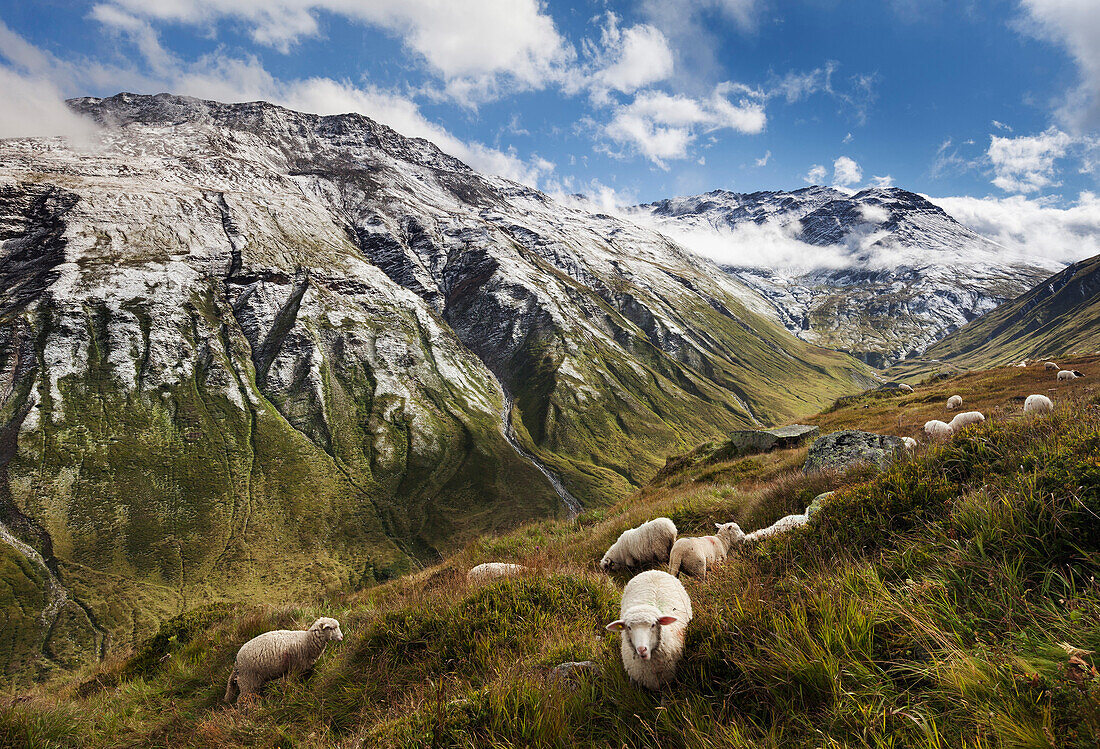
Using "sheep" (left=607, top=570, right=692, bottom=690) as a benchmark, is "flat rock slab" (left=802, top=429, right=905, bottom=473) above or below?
below

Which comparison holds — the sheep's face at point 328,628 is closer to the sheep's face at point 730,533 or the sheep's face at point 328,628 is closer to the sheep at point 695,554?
the sheep at point 695,554

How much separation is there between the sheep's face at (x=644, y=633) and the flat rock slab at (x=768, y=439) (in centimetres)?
2336

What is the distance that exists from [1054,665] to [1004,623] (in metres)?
0.85

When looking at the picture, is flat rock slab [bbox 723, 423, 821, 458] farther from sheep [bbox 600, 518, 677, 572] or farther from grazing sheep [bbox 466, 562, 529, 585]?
grazing sheep [bbox 466, 562, 529, 585]

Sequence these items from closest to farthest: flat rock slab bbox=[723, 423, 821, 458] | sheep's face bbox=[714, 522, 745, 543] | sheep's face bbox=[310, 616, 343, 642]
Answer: sheep's face bbox=[310, 616, 343, 642], sheep's face bbox=[714, 522, 745, 543], flat rock slab bbox=[723, 423, 821, 458]

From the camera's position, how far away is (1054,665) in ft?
8.18

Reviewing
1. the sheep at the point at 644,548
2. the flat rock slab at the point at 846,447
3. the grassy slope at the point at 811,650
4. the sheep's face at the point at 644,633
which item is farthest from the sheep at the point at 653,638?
the flat rock slab at the point at 846,447

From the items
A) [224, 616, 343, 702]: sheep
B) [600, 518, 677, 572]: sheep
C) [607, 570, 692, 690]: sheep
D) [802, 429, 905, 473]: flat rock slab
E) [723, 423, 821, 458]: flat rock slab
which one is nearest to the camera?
[607, 570, 692, 690]: sheep

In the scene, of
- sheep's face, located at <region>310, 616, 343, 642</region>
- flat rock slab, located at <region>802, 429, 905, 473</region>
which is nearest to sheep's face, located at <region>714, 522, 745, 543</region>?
flat rock slab, located at <region>802, 429, 905, 473</region>

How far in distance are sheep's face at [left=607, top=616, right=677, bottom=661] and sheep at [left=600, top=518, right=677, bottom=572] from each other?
5156 millimetres

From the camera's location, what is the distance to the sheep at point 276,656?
7.98m

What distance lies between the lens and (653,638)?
4797mm

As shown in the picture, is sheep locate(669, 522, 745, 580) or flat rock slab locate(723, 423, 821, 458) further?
flat rock slab locate(723, 423, 821, 458)

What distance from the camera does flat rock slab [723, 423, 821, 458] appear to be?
84.3 ft
